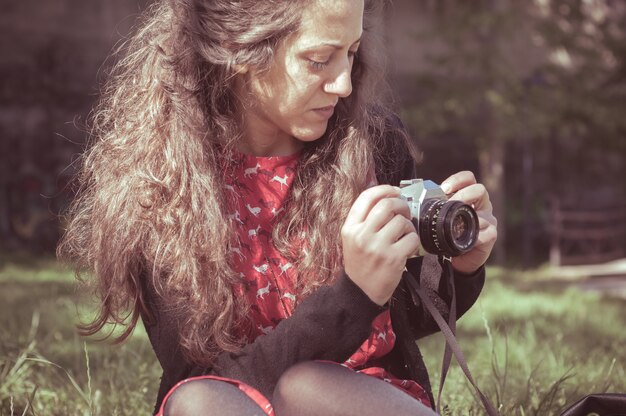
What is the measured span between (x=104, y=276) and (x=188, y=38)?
1.76ft

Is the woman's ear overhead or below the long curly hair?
overhead

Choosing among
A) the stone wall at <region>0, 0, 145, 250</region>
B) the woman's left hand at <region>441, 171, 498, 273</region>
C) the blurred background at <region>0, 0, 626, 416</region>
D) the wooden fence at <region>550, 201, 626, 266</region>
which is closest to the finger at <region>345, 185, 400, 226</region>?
the woman's left hand at <region>441, 171, 498, 273</region>

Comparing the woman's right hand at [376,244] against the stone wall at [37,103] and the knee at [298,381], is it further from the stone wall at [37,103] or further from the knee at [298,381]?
the stone wall at [37,103]

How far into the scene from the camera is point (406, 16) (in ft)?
42.2

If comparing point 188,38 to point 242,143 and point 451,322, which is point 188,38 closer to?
point 242,143

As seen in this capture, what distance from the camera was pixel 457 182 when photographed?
1932 mm

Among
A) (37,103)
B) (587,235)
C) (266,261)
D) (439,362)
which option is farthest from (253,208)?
(587,235)

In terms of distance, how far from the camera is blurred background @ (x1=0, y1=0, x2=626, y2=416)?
6344 mm

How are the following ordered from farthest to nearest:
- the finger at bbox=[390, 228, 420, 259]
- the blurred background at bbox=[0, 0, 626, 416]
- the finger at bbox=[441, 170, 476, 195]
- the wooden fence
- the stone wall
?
the wooden fence < the stone wall < the blurred background at bbox=[0, 0, 626, 416] < the finger at bbox=[441, 170, 476, 195] < the finger at bbox=[390, 228, 420, 259]

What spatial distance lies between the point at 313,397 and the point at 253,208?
1.70 ft

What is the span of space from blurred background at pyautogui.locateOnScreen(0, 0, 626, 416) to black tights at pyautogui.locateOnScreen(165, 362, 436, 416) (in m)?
2.57

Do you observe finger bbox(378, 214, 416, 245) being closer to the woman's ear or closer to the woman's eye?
the woman's eye

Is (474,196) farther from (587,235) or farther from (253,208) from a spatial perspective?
(587,235)

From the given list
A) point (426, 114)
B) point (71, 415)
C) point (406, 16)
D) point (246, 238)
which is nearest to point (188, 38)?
point (246, 238)
